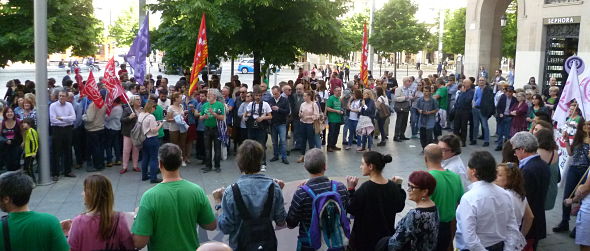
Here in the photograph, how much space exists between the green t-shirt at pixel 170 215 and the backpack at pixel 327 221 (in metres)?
0.95

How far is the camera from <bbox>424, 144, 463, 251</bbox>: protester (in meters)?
5.28

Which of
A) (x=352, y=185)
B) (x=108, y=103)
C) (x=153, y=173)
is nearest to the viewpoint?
(x=352, y=185)

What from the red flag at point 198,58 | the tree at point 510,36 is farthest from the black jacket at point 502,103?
the tree at point 510,36

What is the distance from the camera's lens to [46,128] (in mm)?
10422

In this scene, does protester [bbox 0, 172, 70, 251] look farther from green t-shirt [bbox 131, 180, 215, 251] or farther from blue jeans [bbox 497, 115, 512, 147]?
blue jeans [bbox 497, 115, 512, 147]

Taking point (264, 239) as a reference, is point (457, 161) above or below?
above

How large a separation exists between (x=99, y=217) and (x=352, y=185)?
224 centimetres

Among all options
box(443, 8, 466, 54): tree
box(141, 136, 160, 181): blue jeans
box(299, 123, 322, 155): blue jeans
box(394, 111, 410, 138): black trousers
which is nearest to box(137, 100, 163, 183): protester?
box(141, 136, 160, 181): blue jeans

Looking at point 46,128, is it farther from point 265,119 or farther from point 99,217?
point 99,217

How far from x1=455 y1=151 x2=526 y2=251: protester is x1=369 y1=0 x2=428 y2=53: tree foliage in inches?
1080

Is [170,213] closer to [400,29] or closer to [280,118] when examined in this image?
[280,118]

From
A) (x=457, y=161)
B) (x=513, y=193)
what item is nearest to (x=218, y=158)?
(x=457, y=161)

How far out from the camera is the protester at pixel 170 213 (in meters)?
4.33

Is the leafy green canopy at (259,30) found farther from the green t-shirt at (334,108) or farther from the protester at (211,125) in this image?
the protester at (211,125)
